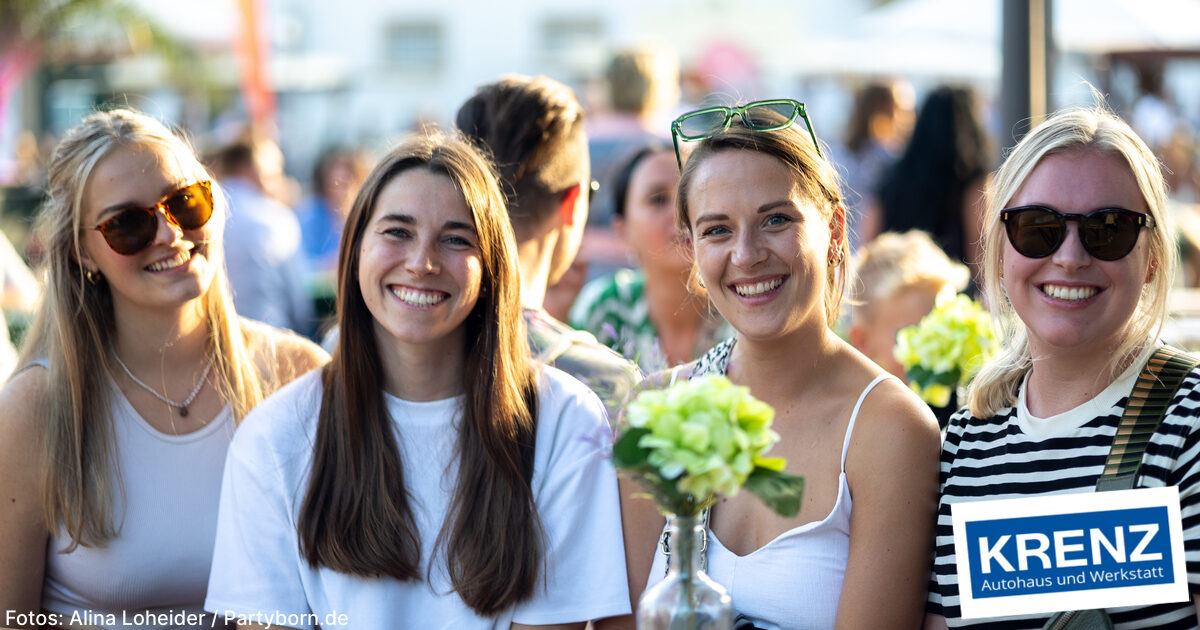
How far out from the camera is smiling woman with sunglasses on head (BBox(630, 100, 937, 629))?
230cm

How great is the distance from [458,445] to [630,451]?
976 millimetres

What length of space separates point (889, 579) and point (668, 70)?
16.1 ft

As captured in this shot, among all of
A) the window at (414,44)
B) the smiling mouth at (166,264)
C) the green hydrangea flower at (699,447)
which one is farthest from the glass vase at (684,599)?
the window at (414,44)

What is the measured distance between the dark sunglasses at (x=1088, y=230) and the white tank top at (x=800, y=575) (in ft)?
1.70

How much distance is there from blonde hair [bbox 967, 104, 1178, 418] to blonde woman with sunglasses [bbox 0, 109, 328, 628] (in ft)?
A: 6.28

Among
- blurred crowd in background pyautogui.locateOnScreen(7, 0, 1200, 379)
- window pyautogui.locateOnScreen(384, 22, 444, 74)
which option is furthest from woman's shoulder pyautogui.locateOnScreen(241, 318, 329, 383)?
window pyautogui.locateOnScreen(384, 22, 444, 74)

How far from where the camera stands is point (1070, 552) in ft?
6.22

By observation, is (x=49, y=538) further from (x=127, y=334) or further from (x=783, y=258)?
(x=783, y=258)

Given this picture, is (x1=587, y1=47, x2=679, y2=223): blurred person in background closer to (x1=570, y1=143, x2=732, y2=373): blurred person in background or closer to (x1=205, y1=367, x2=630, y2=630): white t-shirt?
(x1=570, y1=143, x2=732, y2=373): blurred person in background

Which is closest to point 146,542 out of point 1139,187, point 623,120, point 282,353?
point 282,353

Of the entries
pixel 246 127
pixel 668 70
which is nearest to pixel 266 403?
pixel 668 70

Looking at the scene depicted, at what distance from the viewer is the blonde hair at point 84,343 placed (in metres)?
2.87

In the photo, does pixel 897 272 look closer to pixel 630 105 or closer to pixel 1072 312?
pixel 1072 312

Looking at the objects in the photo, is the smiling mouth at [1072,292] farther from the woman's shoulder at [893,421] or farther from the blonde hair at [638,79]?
Result: the blonde hair at [638,79]
